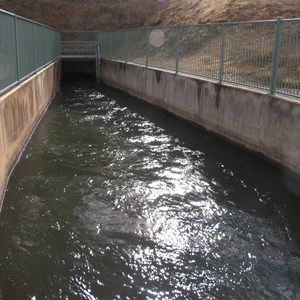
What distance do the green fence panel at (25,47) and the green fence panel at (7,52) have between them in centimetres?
65

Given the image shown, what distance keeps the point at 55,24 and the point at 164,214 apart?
27.2m

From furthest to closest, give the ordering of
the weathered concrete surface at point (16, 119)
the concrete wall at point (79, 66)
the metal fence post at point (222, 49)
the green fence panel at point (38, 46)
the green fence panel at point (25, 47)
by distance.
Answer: the concrete wall at point (79, 66)
the green fence panel at point (38, 46)
the metal fence post at point (222, 49)
the green fence panel at point (25, 47)
the weathered concrete surface at point (16, 119)

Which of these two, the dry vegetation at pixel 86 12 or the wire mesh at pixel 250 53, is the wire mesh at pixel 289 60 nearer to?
the wire mesh at pixel 250 53

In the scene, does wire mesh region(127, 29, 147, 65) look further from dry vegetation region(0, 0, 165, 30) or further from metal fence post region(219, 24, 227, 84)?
dry vegetation region(0, 0, 165, 30)

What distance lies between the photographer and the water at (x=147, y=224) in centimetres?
429

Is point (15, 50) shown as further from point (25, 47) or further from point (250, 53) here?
point (250, 53)

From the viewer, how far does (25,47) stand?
10078 mm

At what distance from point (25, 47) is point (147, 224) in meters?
6.52

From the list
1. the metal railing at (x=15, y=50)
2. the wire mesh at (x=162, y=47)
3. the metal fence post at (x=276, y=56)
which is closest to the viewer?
the metal railing at (x=15, y=50)

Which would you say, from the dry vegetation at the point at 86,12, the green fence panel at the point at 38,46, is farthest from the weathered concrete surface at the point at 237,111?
the dry vegetation at the point at 86,12

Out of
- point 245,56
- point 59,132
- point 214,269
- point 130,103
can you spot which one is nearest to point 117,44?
point 130,103

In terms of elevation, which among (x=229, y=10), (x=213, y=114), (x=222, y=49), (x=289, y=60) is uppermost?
(x=229, y=10)

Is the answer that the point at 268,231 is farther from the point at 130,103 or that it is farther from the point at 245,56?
the point at 130,103

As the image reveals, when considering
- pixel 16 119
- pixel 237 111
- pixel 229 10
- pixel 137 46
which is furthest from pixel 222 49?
pixel 229 10
